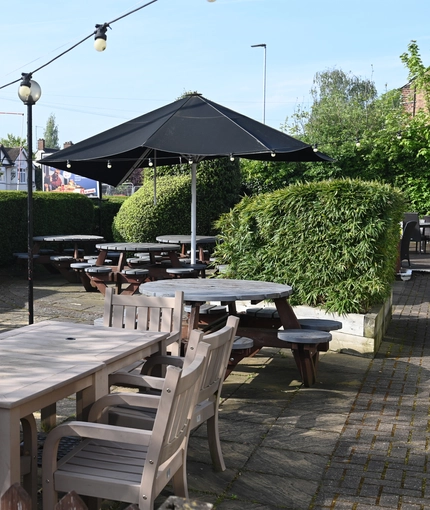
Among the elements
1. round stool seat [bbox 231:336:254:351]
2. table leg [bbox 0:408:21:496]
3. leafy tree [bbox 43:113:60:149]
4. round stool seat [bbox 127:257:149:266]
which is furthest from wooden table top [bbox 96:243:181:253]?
leafy tree [bbox 43:113:60:149]

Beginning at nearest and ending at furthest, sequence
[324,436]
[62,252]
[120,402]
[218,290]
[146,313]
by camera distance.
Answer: [120,402], [324,436], [146,313], [218,290], [62,252]

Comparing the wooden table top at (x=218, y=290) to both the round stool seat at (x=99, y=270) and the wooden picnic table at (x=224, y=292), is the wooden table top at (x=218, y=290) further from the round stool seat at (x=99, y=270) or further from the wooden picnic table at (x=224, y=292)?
the round stool seat at (x=99, y=270)

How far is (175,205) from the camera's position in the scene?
14.4 m

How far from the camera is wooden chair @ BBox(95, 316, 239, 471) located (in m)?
3.40

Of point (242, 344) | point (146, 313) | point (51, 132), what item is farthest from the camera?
point (51, 132)

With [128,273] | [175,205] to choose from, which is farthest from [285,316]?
[175,205]

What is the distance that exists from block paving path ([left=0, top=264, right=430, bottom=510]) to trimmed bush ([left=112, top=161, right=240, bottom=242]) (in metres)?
7.64

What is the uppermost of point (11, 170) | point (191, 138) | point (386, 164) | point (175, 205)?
point (11, 170)

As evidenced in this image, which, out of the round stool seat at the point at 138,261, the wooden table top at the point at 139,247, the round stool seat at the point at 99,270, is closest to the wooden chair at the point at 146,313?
the round stool seat at the point at 99,270

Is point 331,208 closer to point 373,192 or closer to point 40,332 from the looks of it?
point 373,192

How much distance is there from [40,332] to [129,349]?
0.72 metres

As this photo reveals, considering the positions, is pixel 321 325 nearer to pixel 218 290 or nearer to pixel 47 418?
pixel 218 290

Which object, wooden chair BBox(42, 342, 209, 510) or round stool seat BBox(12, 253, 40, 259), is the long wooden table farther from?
round stool seat BBox(12, 253, 40, 259)

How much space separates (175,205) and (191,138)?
23.3 ft
